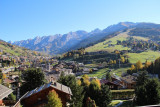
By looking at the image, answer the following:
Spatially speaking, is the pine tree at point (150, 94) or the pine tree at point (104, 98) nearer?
the pine tree at point (150, 94)

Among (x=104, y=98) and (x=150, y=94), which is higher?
(x=150, y=94)

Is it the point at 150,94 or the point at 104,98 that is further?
the point at 104,98

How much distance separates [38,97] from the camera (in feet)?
101

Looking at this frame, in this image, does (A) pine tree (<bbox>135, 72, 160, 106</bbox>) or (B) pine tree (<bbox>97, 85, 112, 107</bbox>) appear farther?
(B) pine tree (<bbox>97, 85, 112, 107</bbox>)

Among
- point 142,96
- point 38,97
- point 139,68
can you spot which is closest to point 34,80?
point 38,97

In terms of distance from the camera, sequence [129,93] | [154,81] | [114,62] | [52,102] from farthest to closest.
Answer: [114,62]
[129,93]
[154,81]
[52,102]

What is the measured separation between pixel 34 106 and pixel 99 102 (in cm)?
1502

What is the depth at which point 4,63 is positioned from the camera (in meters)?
168

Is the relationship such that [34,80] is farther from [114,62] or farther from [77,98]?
[114,62]

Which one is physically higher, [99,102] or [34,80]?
[34,80]

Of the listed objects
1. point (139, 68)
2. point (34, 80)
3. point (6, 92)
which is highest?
point (6, 92)

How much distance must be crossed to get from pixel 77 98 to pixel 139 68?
10924 cm

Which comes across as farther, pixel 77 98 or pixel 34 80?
pixel 34 80

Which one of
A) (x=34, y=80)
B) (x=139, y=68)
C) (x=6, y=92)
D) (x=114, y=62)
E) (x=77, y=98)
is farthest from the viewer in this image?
(x=114, y=62)
